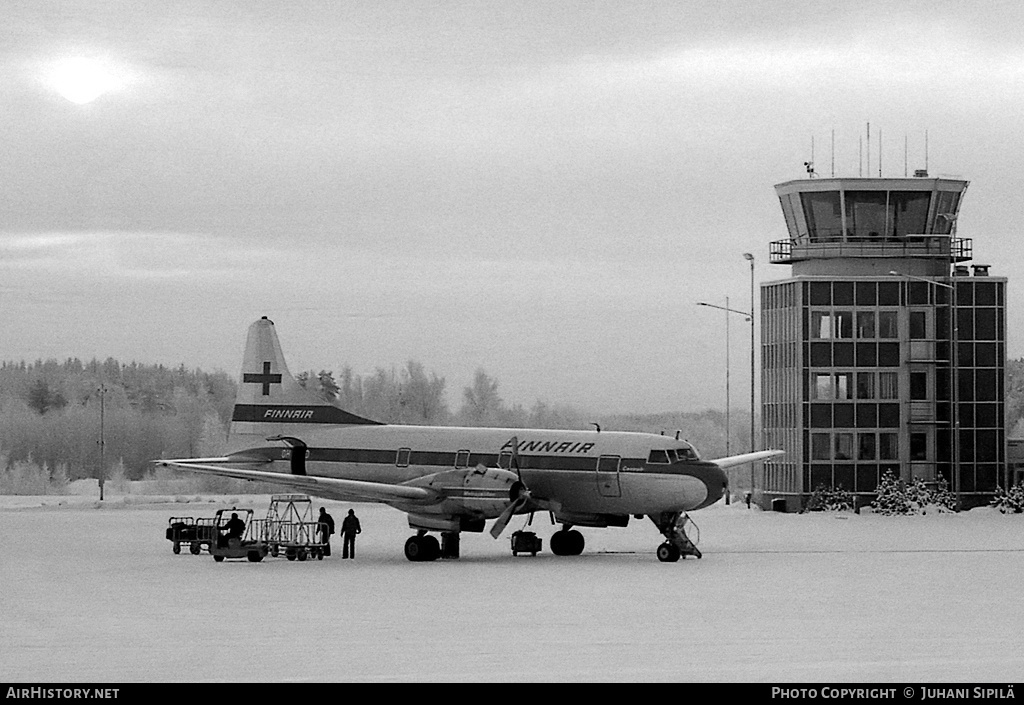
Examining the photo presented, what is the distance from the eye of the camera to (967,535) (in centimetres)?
5978

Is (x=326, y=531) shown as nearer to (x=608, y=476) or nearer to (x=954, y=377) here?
(x=608, y=476)

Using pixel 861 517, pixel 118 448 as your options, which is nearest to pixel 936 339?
pixel 861 517

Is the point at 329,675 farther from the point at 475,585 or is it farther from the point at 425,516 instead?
the point at 425,516

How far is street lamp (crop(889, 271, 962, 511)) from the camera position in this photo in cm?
7456

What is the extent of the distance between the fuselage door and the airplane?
0.03 metres

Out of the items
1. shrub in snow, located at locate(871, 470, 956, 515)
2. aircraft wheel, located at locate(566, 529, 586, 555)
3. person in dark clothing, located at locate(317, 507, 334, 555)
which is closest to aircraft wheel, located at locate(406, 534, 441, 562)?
person in dark clothing, located at locate(317, 507, 334, 555)

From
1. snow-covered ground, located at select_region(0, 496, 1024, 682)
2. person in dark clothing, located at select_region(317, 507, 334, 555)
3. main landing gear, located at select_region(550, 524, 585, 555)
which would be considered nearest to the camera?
snow-covered ground, located at select_region(0, 496, 1024, 682)

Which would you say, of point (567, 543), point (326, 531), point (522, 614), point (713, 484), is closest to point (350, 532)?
point (326, 531)

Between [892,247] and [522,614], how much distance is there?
5230 centimetres

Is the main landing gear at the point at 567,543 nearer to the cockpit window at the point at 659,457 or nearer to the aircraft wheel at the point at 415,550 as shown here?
the cockpit window at the point at 659,457

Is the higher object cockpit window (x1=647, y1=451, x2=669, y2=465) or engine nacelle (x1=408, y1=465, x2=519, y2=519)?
cockpit window (x1=647, y1=451, x2=669, y2=465)

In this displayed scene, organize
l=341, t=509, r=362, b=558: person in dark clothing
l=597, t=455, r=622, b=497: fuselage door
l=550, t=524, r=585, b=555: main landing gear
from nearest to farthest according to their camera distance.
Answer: l=597, t=455, r=622, b=497: fuselage door < l=341, t=509, r=362, b=558: person in dark clothing < l=550, t=524, r=585, b=555: main landing gear

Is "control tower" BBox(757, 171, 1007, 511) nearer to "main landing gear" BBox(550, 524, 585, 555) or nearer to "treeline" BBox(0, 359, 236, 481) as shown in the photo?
"main landing gear" BBox(550, 524, 585, 555)
